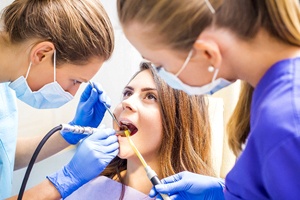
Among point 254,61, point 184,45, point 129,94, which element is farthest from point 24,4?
point 254,61

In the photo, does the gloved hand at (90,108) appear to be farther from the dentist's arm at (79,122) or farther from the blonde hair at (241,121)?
the blonde hair at (241,121)

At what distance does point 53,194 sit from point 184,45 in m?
0.94

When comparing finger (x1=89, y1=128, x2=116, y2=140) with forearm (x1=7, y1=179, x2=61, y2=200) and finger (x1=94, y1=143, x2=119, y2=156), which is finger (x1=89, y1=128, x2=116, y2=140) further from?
forearm (x1=7, y1=179, x2=61, y2=200)

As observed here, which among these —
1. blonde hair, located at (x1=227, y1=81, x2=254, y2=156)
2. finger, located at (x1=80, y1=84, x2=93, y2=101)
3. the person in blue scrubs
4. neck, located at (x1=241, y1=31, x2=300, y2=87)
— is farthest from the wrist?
neck, located at (x1=241, y1=31, x2=300, y2=87)

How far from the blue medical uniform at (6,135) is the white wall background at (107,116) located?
1.28 feet

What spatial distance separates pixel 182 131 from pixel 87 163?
42cm

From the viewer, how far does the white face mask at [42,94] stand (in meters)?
1.35

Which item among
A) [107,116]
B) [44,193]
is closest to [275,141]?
[44,193]

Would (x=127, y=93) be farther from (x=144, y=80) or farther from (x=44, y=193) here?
(x=44, y=193)

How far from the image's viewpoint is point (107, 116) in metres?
2.30

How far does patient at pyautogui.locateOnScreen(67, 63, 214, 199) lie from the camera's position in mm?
1526

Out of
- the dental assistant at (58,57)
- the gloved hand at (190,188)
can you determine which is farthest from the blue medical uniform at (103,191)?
the gloved hand at (190,188)

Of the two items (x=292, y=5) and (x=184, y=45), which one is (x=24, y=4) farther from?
(x=292, y=5)

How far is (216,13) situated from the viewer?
29.8 inches
